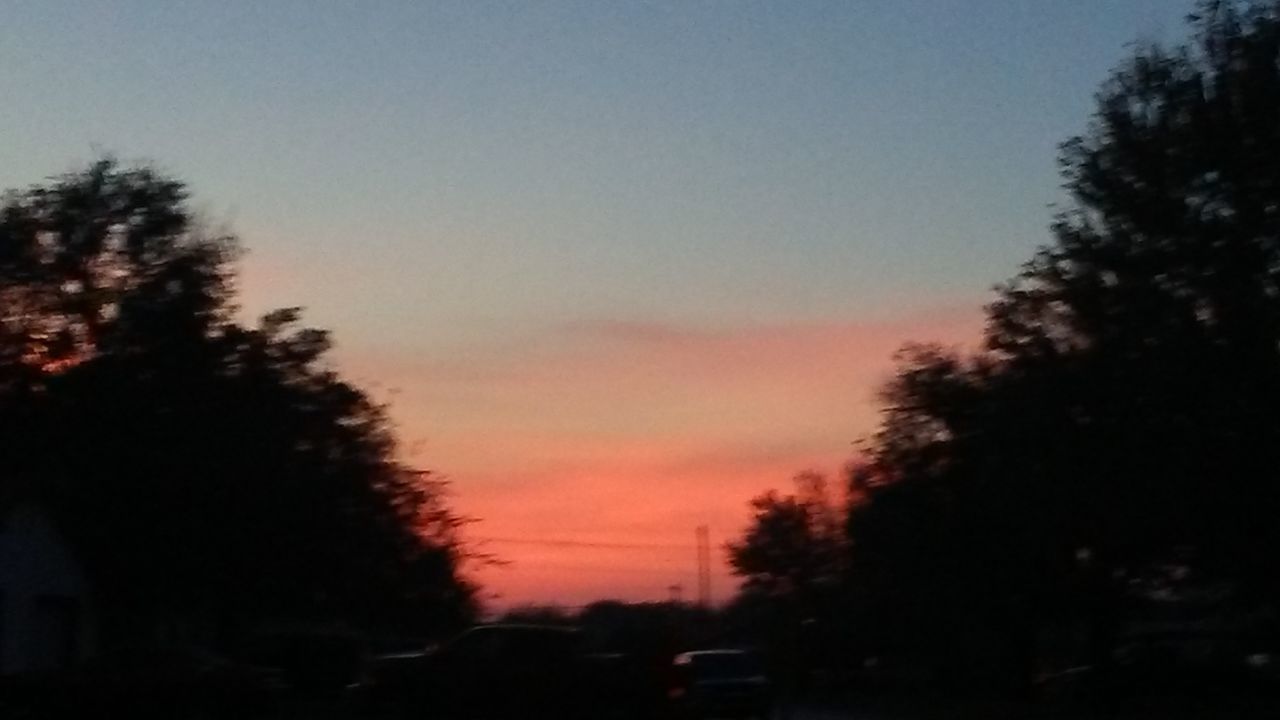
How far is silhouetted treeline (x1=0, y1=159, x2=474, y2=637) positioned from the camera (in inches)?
1683

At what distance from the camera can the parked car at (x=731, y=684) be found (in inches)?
1683

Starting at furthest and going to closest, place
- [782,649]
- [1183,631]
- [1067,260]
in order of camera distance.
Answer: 1. [782,649]
2. [1183,631]
3. [1067,260]

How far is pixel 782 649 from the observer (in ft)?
281

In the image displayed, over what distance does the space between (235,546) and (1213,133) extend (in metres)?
22.5

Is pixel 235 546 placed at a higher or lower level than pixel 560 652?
higher

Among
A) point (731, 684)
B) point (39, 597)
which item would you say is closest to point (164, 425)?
point (39, 597)

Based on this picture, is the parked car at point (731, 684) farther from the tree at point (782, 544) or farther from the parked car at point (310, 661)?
the tree at point (782, 544)

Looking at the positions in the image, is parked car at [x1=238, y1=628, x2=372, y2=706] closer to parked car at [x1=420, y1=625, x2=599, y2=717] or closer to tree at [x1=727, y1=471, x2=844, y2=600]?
parked car at [x1=420, y1=625, x2=599, y2=717]

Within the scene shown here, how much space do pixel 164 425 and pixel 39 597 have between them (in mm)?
5114

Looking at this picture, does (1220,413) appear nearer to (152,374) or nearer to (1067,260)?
(1067,260)

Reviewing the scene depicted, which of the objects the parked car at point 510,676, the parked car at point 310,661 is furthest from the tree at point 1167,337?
the parked car at point 310,661

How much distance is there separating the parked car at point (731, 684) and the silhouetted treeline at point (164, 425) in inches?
363

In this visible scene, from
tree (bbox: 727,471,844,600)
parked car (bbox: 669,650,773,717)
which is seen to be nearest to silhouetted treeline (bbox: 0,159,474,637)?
parked car (bbox: 669,650,773,717)

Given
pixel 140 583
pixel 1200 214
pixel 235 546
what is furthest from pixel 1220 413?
pixel 140 583
